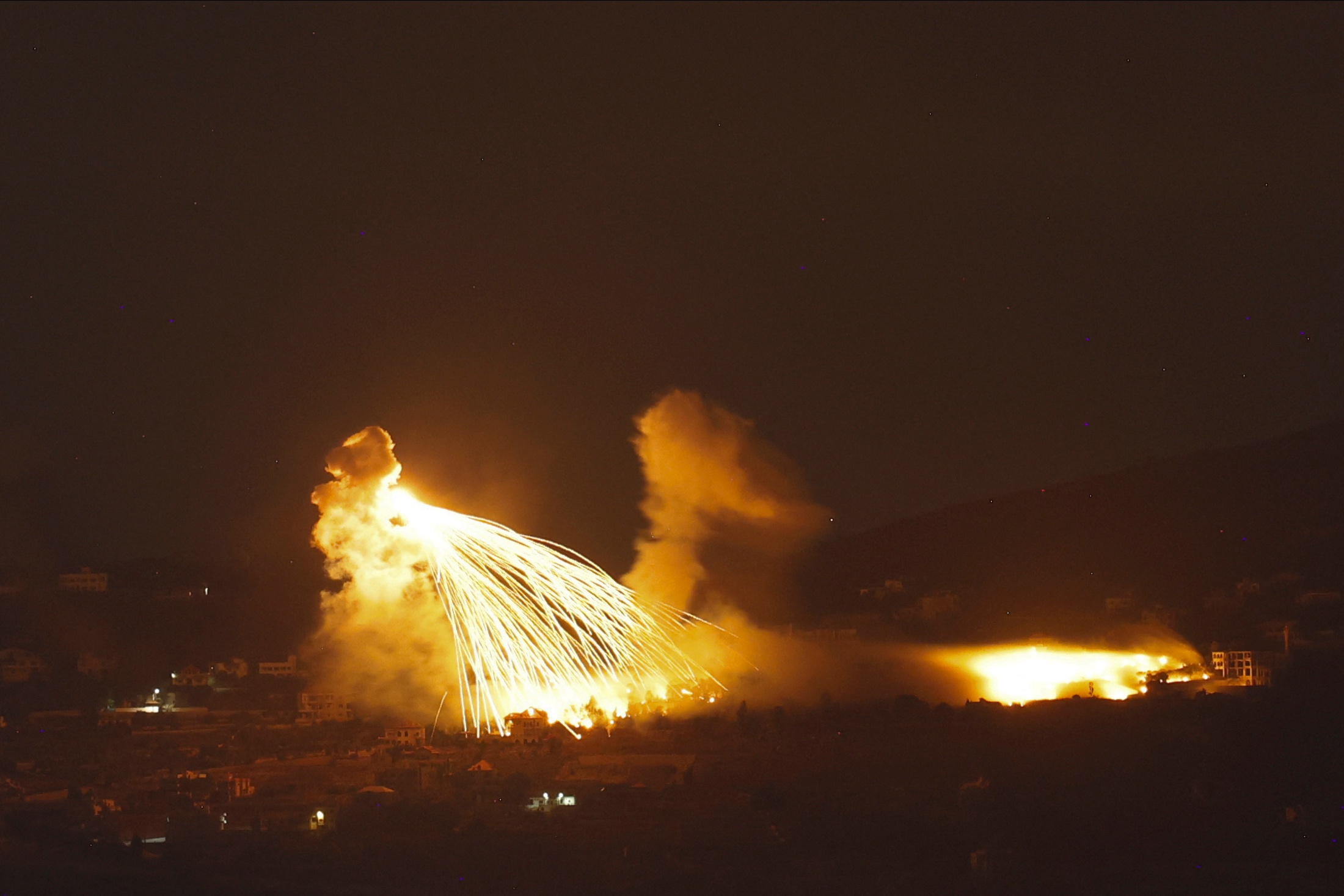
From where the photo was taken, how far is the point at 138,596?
40844 millimetres

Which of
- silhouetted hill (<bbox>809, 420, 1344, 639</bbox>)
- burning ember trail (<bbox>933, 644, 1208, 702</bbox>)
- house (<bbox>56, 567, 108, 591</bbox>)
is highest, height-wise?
silhouetted hill (<bbox>809, 420, 1344, 639</bbox>)

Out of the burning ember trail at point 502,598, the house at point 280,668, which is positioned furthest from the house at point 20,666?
the burning ember trail at point 502,598

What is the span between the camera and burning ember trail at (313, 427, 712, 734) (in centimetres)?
2656

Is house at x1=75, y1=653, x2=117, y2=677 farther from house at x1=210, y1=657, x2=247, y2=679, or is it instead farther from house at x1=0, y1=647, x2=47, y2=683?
house at x1=210, y1=657, x2=247, y2=679

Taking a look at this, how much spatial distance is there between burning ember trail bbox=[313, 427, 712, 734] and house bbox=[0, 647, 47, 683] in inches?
338

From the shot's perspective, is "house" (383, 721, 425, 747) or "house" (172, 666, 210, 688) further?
"house" (172, 666, 210, 688)

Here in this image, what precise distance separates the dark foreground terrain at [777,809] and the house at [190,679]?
239 inches

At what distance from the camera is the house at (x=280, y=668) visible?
34562 mm

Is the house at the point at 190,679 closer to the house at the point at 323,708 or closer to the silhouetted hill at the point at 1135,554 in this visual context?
the house at the point at 323,708

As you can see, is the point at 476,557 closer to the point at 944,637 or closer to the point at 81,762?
the point at 81,762

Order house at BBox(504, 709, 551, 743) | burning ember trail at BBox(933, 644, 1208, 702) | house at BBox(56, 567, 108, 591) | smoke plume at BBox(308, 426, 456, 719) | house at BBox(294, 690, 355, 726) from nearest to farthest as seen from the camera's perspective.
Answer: smoke plume at BBox(308, 426, 456, 719), house at BBox(504, 709, 551, 743), burning ember trail at BBox(933, 644, 1208, 702), house at BBox(294, 690, 355, 726), house at BBox(56, 567, 108, 591)

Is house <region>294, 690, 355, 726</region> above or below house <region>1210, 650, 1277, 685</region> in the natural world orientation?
below

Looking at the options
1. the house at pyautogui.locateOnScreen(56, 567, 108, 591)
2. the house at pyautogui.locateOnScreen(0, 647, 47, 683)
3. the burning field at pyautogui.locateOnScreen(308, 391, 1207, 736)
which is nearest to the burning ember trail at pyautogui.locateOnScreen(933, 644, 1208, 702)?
the burning field at pyautogui.locateOnScreen(308, 391, 1207, 736)

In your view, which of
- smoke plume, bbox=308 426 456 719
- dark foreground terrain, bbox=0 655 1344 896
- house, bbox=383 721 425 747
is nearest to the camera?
dark foreground terrain, bbox=0 655 1344 896
